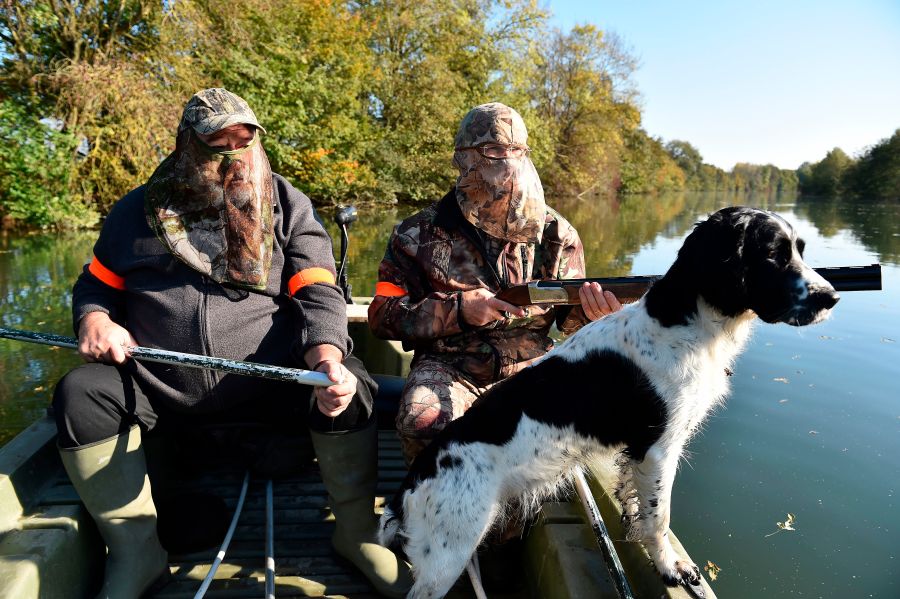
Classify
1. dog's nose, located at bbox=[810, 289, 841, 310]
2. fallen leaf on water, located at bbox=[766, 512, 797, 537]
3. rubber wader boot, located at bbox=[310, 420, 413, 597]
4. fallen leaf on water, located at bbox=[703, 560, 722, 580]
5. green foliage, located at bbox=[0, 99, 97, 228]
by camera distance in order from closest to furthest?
dog's nose, located at bbox=[810, 289, 841, 310], rubber wader boot, located at bbox=[310, 420, 413, 597], fallen leaf on water, located at bbox=[703, 560, 722, 580], fallen leaf on water, located at bbox=[766, 512, 797, 537], green foliage, located at bbox=[0, 99, 97, 228]

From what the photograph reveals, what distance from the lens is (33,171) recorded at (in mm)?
14016

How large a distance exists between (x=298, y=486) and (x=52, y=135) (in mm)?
15608

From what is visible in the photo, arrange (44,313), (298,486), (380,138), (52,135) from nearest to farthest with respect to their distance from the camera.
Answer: (298,486) → (44,313) → (52,135) → (380,138)

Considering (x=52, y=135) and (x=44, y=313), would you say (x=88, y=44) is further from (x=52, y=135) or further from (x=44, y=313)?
(x=44, y=313)

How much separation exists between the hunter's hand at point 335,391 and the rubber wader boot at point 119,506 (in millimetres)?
840

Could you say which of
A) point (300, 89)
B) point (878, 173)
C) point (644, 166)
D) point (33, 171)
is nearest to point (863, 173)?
point (878, 173)

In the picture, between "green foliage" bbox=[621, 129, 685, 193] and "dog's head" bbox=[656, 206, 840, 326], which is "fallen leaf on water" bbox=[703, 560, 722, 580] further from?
"green foliage" bbox=[621, 129, 685, 193]

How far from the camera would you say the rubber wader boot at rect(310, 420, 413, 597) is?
2.46 m

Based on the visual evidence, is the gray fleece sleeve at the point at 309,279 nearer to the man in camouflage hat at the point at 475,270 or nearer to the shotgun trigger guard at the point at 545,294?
the man in camouflage hat at the point at 475,270

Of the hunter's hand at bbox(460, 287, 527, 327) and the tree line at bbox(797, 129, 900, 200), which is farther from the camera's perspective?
the tree line at bbox(797, 129, 900, 200)

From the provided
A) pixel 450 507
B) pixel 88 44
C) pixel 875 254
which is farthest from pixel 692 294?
pixel 88 44

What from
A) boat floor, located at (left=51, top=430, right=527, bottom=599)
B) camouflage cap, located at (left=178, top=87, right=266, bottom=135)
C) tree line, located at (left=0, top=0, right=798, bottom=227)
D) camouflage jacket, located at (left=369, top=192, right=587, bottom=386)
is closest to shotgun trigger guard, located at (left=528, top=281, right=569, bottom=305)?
→ camouflage jacket, located at (left=369, top=192, right=587, bottom=386)

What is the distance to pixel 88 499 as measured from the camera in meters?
2.24

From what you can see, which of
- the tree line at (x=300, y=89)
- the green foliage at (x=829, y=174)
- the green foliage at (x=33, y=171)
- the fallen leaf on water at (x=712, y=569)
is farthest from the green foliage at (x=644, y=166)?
the fallen leaf on water at (x=712, y=569)
